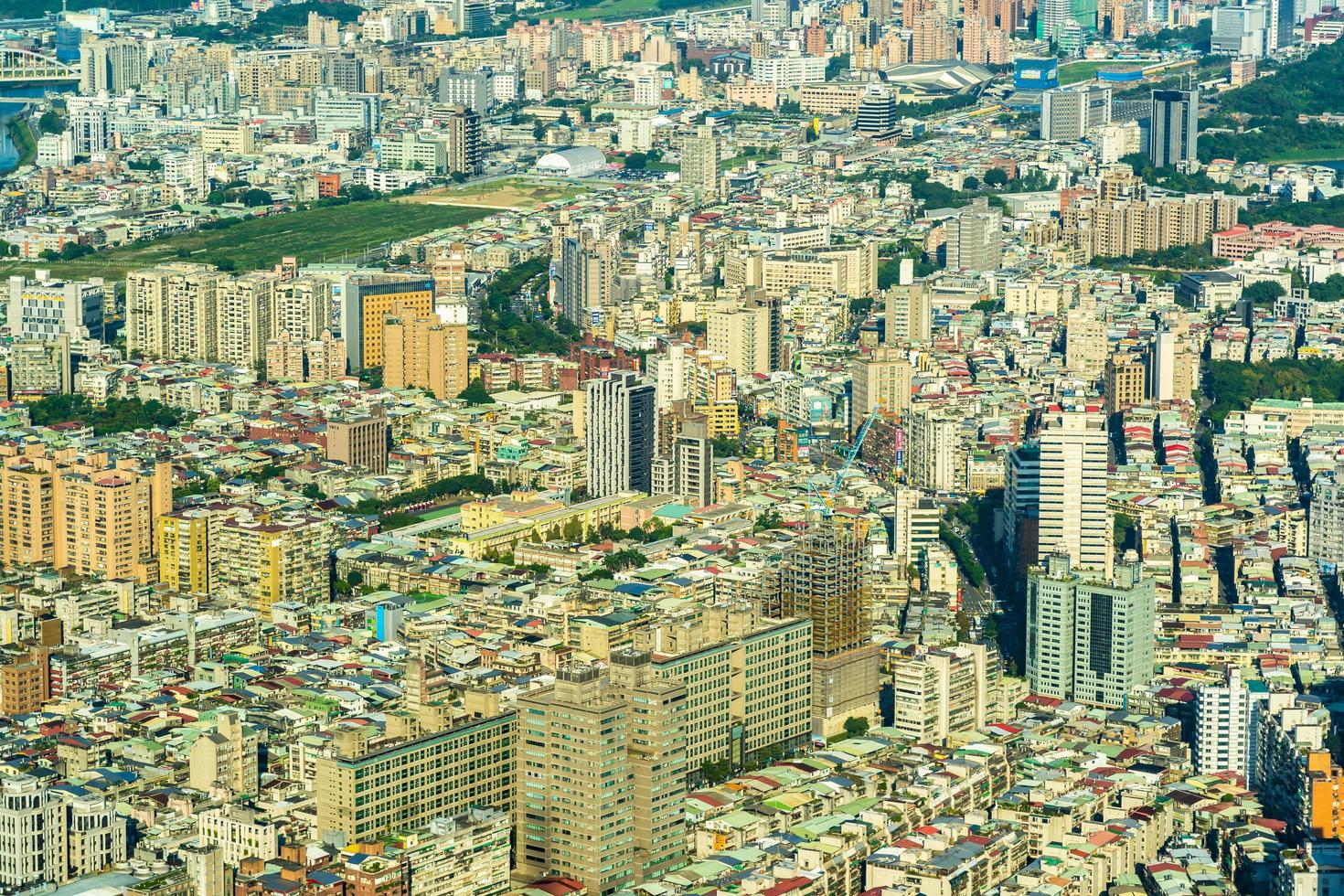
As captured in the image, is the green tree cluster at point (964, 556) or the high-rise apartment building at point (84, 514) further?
the green tree cluster at point (964, 556)

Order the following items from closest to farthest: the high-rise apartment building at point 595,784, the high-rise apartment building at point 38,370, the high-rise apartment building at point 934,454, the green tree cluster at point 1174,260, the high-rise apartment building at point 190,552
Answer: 1. the high-rise apartment building at point 595,784
2. the high-rise apartment building at point 190,552
3. the high-rise apartment building at point 934,454
4. the high-rise apartment building at point 38,370
5. the green tree cluster at point 1174,260

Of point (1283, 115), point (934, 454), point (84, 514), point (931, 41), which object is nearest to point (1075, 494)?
point (934, 454)

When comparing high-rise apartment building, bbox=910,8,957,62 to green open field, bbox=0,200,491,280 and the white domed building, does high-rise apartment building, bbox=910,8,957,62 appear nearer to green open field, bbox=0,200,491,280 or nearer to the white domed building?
the white domed building

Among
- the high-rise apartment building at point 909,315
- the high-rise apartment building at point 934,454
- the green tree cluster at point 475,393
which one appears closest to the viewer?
the high-rise apartment building at point 934,454

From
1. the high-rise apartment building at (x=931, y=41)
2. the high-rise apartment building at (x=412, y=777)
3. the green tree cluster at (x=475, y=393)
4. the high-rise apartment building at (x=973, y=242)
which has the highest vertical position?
the high-rise apartment building at (x=931, y=41)

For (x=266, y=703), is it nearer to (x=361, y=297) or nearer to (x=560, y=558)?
(x=560, y=558)

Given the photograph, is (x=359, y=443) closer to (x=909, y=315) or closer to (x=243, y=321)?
(x=243, y=321)

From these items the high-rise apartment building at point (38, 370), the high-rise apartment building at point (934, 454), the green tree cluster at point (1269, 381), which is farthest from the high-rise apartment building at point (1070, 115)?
the high-rise apartment building at point (934, 454)

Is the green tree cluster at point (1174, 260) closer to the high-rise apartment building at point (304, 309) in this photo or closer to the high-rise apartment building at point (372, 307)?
the high-rise apartment building at point (372, 307)
